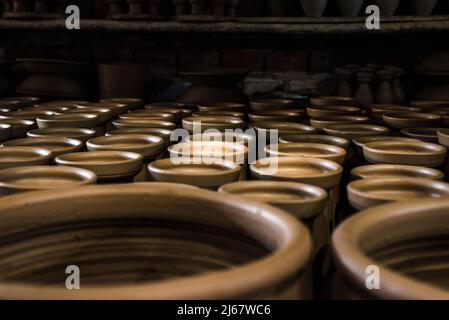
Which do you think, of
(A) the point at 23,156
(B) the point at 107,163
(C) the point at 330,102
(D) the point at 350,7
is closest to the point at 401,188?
(B) the point at 107,163

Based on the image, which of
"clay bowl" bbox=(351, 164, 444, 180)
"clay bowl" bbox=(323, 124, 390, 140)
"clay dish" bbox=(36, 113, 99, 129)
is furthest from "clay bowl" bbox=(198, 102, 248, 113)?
"clay bowl" bbox=(351, 164, 444, 180)

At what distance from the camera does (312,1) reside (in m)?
3.45

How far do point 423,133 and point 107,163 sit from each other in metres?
1.40

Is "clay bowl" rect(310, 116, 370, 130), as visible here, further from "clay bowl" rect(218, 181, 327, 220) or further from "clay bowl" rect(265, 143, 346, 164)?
"clay bowl" rect(218, 181, 327, 220)

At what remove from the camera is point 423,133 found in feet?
7.02

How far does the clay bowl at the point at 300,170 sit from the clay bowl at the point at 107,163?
349mm

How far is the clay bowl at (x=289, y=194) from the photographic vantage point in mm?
1104

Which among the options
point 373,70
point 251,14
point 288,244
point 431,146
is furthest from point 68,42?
point 288,244

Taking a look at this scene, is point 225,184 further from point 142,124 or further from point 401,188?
point 142,124

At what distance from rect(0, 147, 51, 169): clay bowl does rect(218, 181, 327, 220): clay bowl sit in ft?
2.09

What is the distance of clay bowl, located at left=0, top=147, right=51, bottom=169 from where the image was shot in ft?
4.87

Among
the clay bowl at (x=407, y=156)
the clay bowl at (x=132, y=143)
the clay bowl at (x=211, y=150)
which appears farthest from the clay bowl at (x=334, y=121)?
the clay bowl at (x=132, y=143)

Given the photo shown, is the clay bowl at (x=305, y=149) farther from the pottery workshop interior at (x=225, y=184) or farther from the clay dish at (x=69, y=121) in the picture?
the clay dish at (x=69, y=121)

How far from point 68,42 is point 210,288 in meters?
4.38
